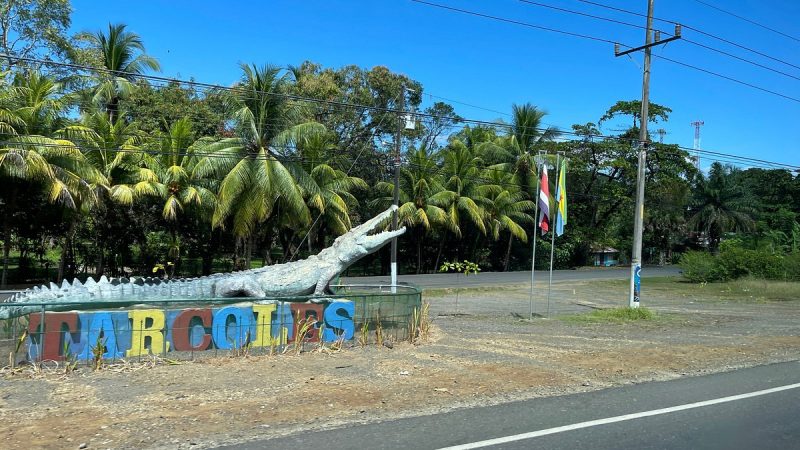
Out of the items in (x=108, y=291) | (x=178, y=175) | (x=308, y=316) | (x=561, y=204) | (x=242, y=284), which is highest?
(x=178, y=175)

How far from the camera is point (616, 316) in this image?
1580 cm

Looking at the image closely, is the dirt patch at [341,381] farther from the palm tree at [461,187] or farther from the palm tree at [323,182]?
the palm tree at [461,187]

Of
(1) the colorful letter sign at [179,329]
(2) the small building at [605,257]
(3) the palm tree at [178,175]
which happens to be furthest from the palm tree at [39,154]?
(2) the small building at [605,257]

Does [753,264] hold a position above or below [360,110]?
below

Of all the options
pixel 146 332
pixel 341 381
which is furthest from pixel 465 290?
pixel 146 332

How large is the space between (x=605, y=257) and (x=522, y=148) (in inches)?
682

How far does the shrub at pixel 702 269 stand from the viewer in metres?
31.0

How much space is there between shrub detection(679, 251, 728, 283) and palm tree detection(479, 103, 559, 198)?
10905mm

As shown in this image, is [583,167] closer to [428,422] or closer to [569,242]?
[569,242]

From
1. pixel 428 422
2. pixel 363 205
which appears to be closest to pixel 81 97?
pixel 363 205

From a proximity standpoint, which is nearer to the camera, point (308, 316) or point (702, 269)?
point (308, 316)

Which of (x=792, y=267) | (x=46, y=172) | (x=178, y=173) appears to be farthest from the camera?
(x=792, y=267)

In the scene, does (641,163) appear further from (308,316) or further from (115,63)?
(115,63)

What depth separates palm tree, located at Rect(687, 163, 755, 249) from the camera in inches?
2031
